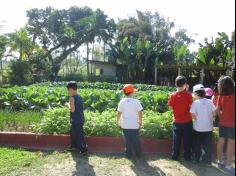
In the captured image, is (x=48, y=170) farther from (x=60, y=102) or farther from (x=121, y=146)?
(x=60, y=102)

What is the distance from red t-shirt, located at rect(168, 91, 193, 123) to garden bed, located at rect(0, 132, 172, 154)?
0.91m

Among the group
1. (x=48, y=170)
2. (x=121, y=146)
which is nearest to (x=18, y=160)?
(x=48, y=170)

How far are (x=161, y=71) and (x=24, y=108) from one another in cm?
1949

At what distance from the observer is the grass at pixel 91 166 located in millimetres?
5625

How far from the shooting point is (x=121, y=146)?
691 cm

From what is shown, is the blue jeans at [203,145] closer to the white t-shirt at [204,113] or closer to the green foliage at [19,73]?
the white t-shirt at [204,113]

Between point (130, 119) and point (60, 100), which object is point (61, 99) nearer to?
point (60, 100)

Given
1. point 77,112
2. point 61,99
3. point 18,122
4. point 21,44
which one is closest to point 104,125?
point 77,112

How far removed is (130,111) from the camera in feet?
20.6

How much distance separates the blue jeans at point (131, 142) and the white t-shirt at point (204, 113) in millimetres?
1119

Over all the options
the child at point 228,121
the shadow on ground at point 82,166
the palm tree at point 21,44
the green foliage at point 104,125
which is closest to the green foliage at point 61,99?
the green foliage at point 104,125

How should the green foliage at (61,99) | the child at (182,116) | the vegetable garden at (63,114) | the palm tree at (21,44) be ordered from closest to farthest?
the child at (182,116) < the vegetable garden at (63,114) < the green foliage at (61,99) < the palm tree at (21,44)

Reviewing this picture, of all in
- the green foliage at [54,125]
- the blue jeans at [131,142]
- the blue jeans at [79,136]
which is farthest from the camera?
the green foliage at [54,125]

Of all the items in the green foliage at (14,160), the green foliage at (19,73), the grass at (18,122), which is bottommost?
the green foliage at (14,160)
